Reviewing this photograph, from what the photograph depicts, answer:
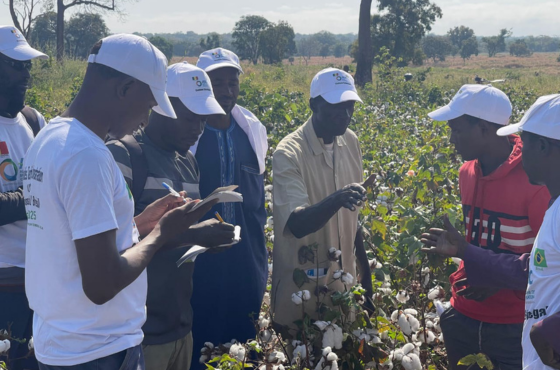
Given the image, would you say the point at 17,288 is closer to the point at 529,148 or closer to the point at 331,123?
the point at 331,123

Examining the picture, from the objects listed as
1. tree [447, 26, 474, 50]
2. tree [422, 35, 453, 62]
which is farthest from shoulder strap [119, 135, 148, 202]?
tree [447, 26, 474, 50]

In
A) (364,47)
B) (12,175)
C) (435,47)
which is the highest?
(435,47)

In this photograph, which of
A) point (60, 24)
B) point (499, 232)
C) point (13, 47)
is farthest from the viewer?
point (60, 24)

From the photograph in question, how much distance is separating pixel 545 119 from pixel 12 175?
1943 mm

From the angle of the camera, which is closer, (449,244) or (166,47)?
(449,244)

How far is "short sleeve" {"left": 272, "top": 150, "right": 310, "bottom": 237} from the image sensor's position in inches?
103

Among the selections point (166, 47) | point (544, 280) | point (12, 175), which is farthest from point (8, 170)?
point (166, 47)

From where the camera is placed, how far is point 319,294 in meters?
2.71

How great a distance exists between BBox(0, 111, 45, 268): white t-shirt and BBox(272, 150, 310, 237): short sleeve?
1002mm

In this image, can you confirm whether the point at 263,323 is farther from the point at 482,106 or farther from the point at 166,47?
the point at 166,47

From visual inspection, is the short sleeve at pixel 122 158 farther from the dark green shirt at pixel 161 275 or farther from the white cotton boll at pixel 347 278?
the white cotton boll at pixel 347 278

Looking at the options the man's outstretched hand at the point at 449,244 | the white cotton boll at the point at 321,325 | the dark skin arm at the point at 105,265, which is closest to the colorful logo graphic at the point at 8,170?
the dark skin arm at the point at 105,265

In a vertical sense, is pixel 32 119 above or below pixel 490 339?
above

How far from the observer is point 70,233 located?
1.56m
